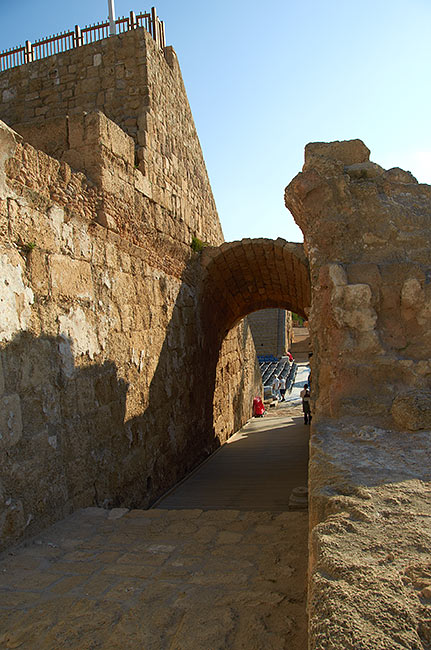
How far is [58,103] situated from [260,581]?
6034mm

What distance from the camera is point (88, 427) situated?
12.3 feet

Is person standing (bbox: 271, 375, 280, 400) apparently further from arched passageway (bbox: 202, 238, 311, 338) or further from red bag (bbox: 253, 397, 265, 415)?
arched passageway (bbox: 202, 238, 311, 338)

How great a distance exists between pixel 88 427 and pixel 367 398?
2.21 m

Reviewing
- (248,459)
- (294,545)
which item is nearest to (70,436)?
(294,545)

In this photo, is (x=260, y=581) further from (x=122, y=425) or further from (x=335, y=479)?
(x=122, y=425)

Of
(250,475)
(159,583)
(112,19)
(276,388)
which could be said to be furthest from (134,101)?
(276,388)

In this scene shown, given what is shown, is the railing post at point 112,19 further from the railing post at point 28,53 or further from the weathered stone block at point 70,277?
the weathered stone block at point 70,277

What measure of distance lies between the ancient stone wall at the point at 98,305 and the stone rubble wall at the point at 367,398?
181 cm

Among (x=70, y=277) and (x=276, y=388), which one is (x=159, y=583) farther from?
(x=276, y=388)

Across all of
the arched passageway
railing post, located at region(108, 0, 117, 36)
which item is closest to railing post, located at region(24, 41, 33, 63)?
railing post, located at region(108, 0, 117, 36)

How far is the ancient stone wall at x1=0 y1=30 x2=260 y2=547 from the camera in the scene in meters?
3.02

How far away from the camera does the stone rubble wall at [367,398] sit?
48.1 inches

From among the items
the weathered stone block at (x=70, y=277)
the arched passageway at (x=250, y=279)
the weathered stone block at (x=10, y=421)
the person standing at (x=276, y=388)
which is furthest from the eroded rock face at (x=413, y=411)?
the person standing at (x=276, y=388)

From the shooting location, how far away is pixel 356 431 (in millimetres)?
2443
